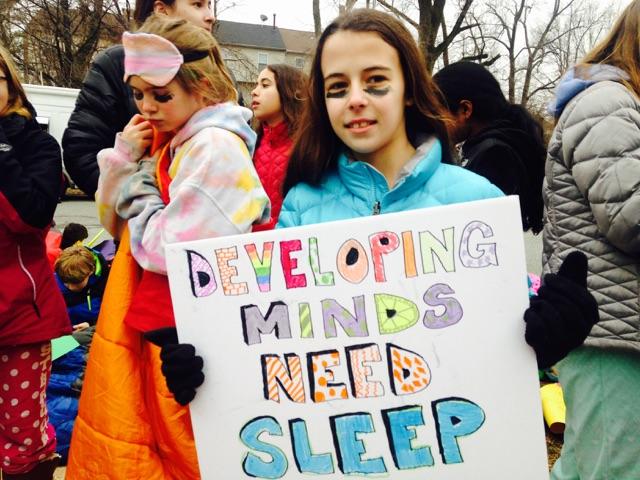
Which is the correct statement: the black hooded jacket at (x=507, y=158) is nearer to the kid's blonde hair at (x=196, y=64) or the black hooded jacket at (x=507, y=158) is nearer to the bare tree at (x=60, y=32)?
the kid's blonde hair at (x=196, y=64)

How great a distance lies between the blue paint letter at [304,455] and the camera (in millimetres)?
1242

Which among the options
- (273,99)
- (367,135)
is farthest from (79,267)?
(367,135)

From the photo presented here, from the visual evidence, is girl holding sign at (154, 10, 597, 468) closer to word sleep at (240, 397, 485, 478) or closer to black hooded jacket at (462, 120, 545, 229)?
word sleep at (240, 397, 485, 478)

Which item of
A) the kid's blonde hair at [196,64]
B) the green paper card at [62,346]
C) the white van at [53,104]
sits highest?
the white van at [53,104]

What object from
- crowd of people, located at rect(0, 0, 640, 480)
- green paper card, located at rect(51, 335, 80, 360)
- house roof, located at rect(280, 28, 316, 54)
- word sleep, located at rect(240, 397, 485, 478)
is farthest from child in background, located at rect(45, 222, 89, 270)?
house roof, located at rect(280, 28, 316, 54)

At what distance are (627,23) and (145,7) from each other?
5.77 feet

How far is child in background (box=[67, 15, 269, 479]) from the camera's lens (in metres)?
1.48

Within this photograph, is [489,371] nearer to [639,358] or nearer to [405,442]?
[405,442]

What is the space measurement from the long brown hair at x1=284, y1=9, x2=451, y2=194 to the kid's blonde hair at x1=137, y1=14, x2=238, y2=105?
261 mm

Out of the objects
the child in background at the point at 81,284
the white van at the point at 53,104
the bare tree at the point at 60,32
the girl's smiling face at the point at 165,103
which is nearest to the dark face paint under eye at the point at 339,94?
the girl's smiling face at the point at 165,103

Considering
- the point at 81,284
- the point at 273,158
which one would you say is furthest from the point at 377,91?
the point at 81,284

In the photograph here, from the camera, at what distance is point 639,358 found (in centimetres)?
169

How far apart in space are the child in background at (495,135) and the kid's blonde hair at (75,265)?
93.6 inches

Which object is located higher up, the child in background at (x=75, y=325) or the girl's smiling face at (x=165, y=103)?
the girl's smiling face at (x=165, y=103)
